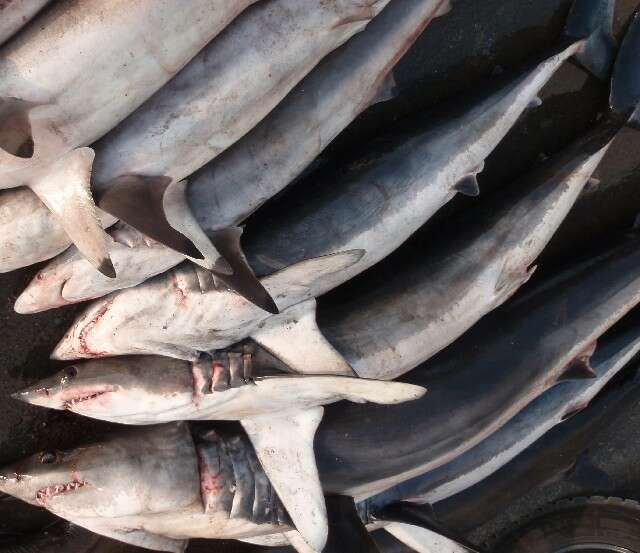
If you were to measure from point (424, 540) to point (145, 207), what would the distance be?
184 centimetres

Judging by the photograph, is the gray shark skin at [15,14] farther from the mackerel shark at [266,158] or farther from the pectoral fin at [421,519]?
the pectoral fin at [421,519]

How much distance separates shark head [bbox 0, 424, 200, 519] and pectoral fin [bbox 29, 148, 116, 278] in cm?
87

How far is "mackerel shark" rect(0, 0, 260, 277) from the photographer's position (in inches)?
64.9

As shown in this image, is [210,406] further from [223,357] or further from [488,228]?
[488,228]

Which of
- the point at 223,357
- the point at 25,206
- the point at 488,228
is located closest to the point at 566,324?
→ the point at 488,228

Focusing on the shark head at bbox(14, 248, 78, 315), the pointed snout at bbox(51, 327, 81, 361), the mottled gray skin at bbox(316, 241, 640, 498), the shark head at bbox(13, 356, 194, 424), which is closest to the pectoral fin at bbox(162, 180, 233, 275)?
the shark head at bbox(14, 248, 78, 315)

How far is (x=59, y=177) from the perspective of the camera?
72.6 inches

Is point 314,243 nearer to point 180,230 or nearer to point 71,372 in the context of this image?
point 180,230

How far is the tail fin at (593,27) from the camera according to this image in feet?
9.11

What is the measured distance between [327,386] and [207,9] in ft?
3.92

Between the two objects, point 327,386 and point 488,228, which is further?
point 488,228

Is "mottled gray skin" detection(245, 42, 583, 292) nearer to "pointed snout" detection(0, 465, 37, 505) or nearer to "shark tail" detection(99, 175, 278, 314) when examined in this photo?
"shark tail" detection(99, 175, 278, 314)

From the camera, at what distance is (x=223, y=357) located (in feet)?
7.81

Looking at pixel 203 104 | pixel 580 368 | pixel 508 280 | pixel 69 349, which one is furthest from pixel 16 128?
pixel 580 368
